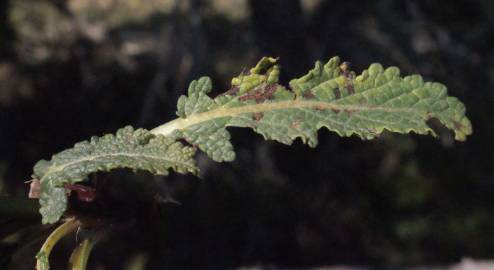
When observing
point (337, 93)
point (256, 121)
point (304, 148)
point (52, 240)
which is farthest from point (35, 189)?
point (304, 148)

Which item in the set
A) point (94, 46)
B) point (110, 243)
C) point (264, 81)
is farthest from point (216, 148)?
point (94, 46)

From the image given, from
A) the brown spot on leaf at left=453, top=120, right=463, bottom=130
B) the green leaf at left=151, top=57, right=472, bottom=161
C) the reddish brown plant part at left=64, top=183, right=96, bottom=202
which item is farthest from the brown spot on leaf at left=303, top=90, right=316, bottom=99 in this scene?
the reddish brown plant part at left=64, top=183, right=96, bottom=202

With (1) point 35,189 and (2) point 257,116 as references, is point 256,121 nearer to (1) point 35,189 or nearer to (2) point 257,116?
(2) point 257,116

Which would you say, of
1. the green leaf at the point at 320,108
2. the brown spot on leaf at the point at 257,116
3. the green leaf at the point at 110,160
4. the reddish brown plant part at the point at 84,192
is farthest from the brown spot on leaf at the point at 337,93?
the reddish brown plant part at the point at 84,192

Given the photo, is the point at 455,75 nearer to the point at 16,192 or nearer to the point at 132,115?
the point at 132,115

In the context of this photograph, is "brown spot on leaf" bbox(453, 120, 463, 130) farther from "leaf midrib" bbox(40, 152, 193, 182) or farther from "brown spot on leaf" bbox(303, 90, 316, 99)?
"leaf midrib" bbox(40, 152, 193, 182)

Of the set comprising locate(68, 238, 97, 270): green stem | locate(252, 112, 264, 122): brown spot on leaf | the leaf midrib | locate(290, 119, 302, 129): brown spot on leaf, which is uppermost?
locate(252, 112, 264, 122): brown spot on leaf

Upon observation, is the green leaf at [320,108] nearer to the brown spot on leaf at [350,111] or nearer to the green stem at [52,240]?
the brown spot on leaf at [350,111]

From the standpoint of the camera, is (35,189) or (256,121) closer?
(35,189)
